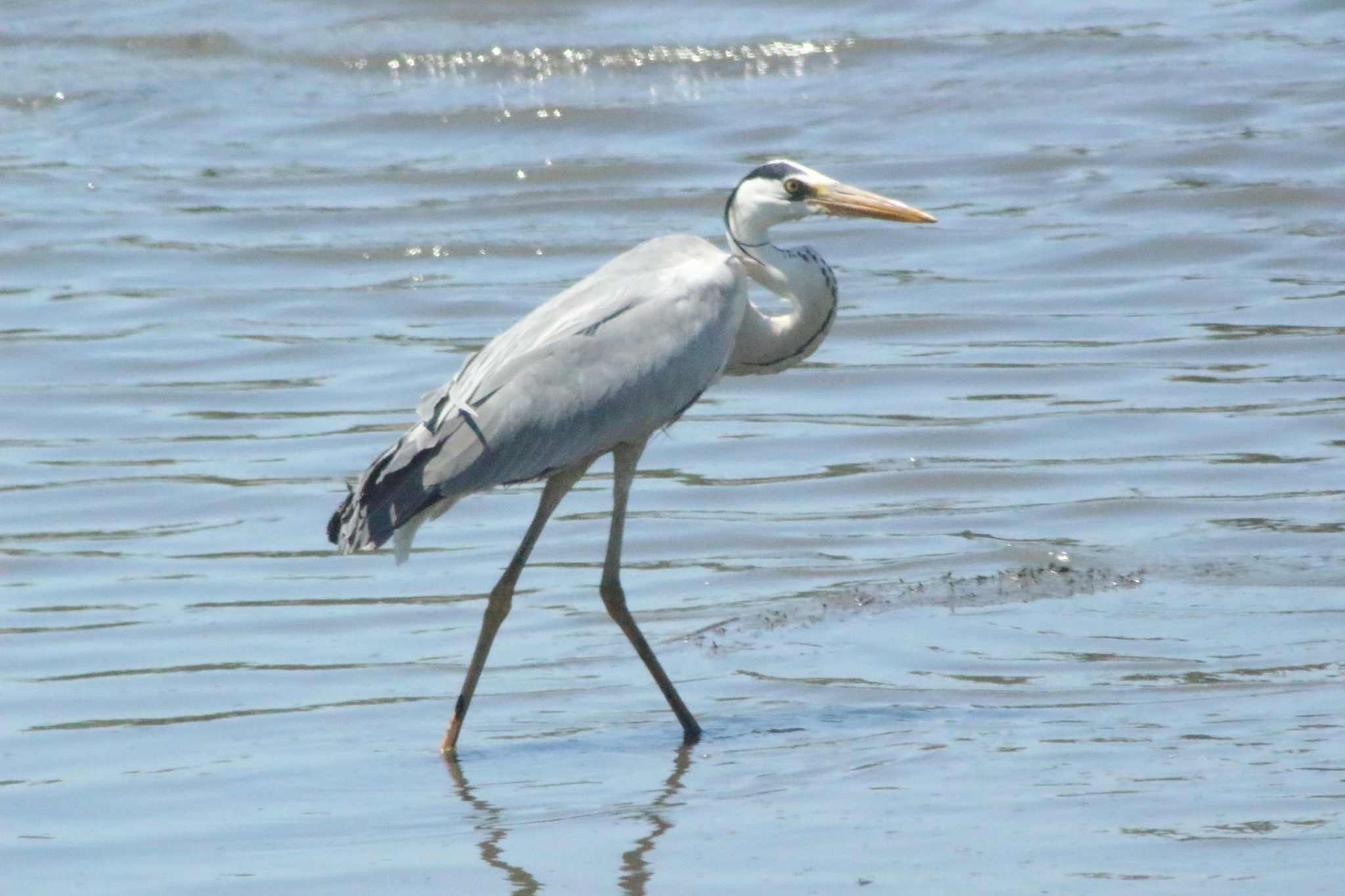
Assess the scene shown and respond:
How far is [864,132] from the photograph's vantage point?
15758mm

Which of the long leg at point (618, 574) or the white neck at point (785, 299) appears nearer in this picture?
the long leg at point (618, 574)

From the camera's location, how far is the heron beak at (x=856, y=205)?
6.57 metres

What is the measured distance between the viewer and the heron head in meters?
6.57

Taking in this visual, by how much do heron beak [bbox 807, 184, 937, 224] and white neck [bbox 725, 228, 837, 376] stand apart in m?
0.15

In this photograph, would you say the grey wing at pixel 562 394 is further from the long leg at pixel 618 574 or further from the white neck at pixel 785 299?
the white neck at pixel 785 299

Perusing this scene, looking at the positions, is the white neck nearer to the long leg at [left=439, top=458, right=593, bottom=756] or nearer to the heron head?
the heron head

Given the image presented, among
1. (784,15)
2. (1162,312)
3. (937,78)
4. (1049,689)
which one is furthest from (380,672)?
(784,15)

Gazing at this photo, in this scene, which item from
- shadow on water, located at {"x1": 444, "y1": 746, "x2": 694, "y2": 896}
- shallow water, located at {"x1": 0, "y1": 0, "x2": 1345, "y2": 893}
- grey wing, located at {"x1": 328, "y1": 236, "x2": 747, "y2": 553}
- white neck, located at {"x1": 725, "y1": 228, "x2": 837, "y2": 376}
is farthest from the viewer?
white neck, located at {"x1": 725, "y1": 228, "x2": 837, "y2": 376}

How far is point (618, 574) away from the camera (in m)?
6.44

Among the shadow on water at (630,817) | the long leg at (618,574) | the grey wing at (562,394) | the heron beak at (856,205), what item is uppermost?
the heron beak at (856,205)

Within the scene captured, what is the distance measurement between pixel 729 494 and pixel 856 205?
2237mm

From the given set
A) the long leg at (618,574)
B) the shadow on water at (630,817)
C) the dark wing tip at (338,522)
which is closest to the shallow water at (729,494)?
the shadow on water at (630,817)

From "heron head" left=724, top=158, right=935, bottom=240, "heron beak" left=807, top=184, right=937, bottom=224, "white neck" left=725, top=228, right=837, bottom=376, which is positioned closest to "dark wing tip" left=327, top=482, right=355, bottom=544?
"white neck" left=725, top=228, right=837, bottom=376

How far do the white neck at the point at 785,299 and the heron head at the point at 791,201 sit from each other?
0.11 feet
